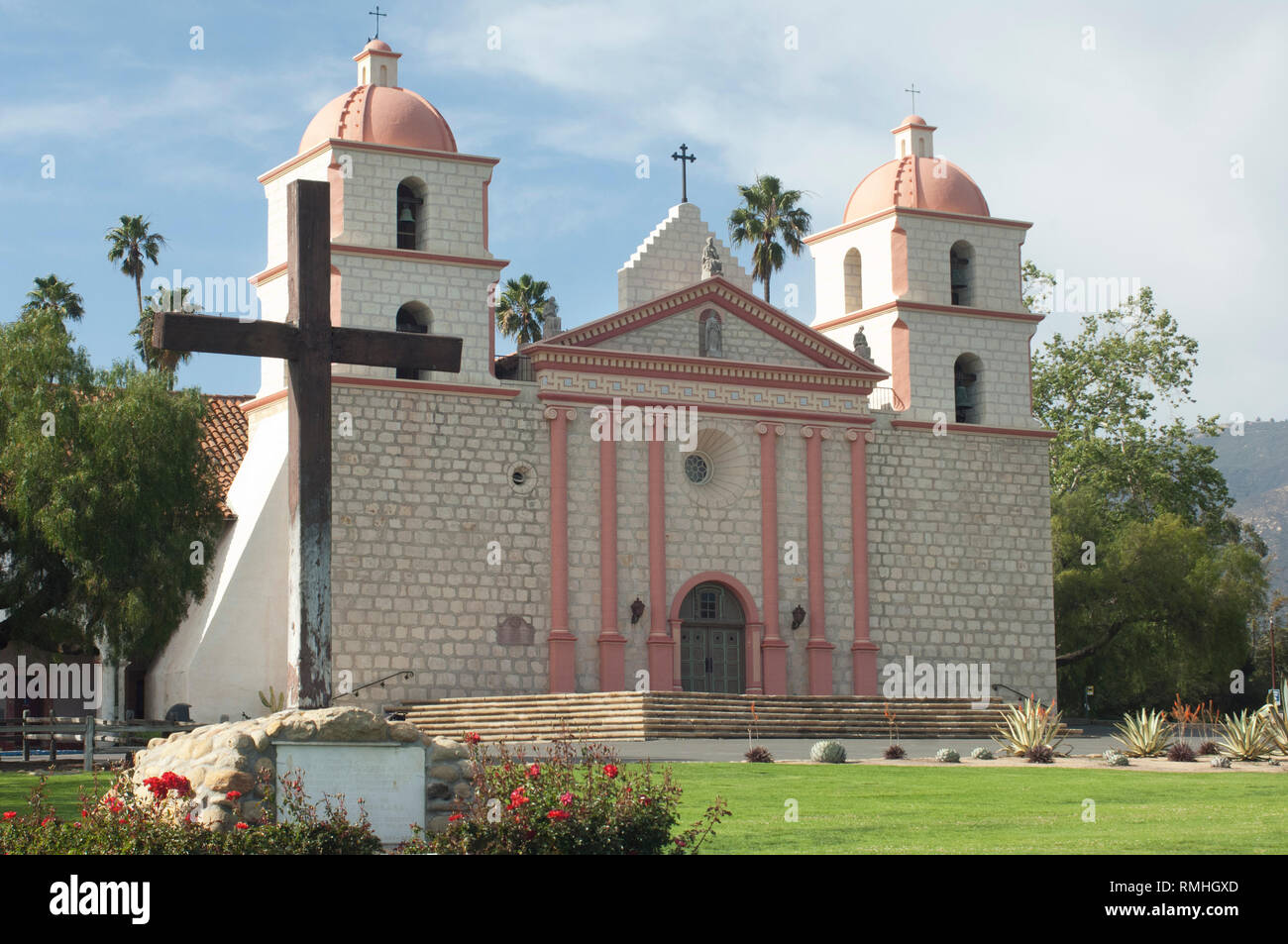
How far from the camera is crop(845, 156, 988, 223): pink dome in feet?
148

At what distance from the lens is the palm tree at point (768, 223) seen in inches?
2319

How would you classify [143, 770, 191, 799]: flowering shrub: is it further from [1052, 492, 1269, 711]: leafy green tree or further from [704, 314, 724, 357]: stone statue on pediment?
[1052, 492, 1269, 711]: leafy green tree

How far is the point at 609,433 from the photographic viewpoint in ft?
132

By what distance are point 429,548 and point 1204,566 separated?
24382 millimetres

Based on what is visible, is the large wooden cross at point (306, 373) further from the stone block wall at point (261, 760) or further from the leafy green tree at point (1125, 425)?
the leafy green tree at point (1125, 425)

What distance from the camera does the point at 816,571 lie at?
41.9m

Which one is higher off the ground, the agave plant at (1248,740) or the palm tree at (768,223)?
the palm tree at (768,223)

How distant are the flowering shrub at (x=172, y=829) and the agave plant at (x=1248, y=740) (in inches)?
718

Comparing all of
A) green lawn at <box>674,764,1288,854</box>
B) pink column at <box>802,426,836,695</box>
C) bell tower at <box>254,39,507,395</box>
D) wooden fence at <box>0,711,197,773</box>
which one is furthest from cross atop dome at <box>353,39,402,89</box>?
green lawn at <box>674,764,1288,854</box>

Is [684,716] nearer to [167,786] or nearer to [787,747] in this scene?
[787,747]

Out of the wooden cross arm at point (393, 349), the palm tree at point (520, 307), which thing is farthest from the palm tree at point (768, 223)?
the wooden cross arm at point (393, 349)

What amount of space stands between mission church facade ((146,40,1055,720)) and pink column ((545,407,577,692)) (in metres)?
0.06

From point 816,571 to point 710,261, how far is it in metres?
7.57

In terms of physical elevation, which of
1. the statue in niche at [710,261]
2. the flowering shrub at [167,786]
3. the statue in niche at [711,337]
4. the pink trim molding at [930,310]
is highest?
the statue in niche at [710,261]
